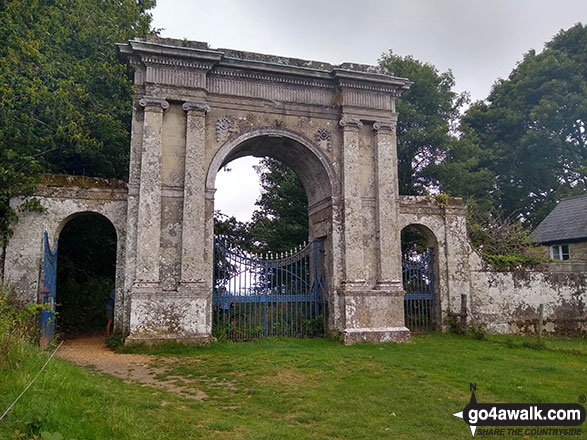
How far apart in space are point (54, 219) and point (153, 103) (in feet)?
10.7

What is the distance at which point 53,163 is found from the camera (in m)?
11.7

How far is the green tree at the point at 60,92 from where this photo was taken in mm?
9648

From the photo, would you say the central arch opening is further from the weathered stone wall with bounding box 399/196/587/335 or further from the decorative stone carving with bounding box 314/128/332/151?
the weathered stone wall with bounding box 399/196/587/335

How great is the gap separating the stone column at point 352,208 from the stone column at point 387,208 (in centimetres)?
46

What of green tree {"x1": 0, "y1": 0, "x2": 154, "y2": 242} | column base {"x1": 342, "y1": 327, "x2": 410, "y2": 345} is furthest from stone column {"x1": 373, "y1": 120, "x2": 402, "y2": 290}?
green tree {"x1": 0, "y1": 0, "x2": 154, "y2": 242}

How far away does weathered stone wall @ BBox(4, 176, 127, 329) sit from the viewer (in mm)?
9555

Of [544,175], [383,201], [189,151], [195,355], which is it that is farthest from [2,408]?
[544,175]

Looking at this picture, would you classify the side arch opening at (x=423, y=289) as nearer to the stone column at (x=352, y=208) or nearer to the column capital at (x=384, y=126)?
the stone column at (x=352, y=208)

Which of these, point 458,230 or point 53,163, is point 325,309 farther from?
point 53,163

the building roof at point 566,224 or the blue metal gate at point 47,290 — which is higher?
the building roof at point 566,224

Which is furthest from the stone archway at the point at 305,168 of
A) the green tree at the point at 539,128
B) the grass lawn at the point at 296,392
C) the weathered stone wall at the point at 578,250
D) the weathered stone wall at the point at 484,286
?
the green tree at the point at 539,128

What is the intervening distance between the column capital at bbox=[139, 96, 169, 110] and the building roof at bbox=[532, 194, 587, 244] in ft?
51.3

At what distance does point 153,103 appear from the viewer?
1010cm

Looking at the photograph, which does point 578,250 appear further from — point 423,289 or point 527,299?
point 423,289
